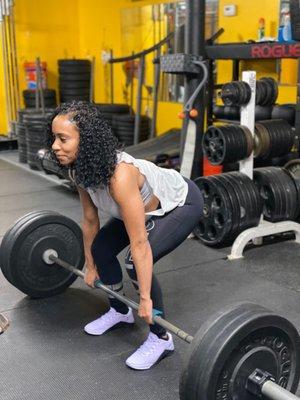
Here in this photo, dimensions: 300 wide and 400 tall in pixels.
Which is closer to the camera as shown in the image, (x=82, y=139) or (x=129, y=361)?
(x=82, y=139)

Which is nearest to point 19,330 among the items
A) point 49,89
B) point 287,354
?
point 287,354

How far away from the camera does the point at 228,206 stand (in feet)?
10.3

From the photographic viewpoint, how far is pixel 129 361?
1984 mm

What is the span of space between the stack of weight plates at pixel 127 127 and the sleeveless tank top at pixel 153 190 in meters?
4.12

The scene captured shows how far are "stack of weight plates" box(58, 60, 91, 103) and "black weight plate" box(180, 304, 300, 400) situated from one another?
236 inches

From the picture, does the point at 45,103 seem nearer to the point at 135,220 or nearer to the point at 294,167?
the point at 294,167

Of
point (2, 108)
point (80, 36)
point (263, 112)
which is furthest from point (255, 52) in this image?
point (2, 108)

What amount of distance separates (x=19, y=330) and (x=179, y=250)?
4.29ft

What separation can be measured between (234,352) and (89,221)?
82 cm

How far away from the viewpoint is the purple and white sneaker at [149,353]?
1.97 metres

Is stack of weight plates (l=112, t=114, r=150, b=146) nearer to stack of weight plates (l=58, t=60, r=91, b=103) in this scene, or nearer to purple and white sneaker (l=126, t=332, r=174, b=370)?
stack of weight plates (l=58, t=60, r=91, b=103)

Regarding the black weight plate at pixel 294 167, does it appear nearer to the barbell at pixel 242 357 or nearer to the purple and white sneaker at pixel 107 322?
the purple and white sneaker at pixel 107 322

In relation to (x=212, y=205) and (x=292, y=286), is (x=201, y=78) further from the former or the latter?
(x=292, y=286)

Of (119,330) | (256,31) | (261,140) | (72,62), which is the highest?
(256,31)
